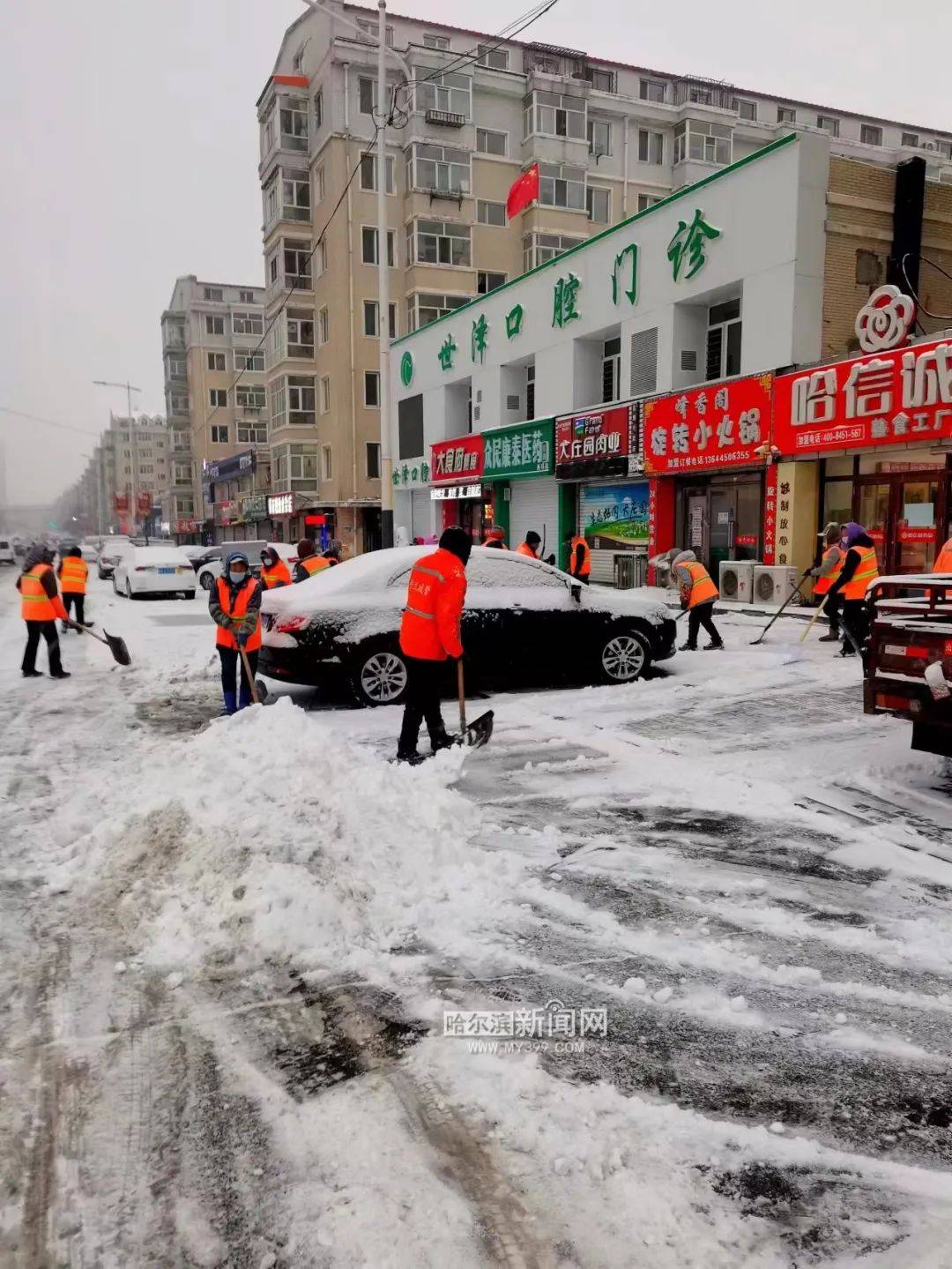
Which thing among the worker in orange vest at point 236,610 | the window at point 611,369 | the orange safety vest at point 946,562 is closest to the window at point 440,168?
the window at point 611,369

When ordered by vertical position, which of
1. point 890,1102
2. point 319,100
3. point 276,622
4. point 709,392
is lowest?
point 890,1102

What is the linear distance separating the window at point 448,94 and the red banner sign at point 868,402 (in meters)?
28.3

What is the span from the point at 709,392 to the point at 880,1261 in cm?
1858

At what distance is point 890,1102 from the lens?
271 cm

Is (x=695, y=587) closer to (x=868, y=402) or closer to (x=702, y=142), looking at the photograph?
(x=868, y=402)

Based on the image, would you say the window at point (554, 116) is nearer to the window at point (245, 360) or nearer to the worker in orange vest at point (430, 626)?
the window at point (245, 360)

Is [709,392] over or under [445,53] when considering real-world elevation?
under

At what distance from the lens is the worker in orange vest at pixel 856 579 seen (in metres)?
10.9

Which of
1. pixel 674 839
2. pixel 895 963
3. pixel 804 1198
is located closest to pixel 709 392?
pixel 674 839

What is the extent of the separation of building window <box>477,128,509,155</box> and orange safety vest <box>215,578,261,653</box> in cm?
3795

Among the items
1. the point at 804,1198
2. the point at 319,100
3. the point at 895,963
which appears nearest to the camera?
the point at 804,1198

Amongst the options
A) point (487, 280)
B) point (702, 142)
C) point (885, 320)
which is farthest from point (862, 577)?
point (702, 142)

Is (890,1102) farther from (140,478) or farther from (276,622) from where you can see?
(140,478)

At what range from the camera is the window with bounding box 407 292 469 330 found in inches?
Result: 1495
